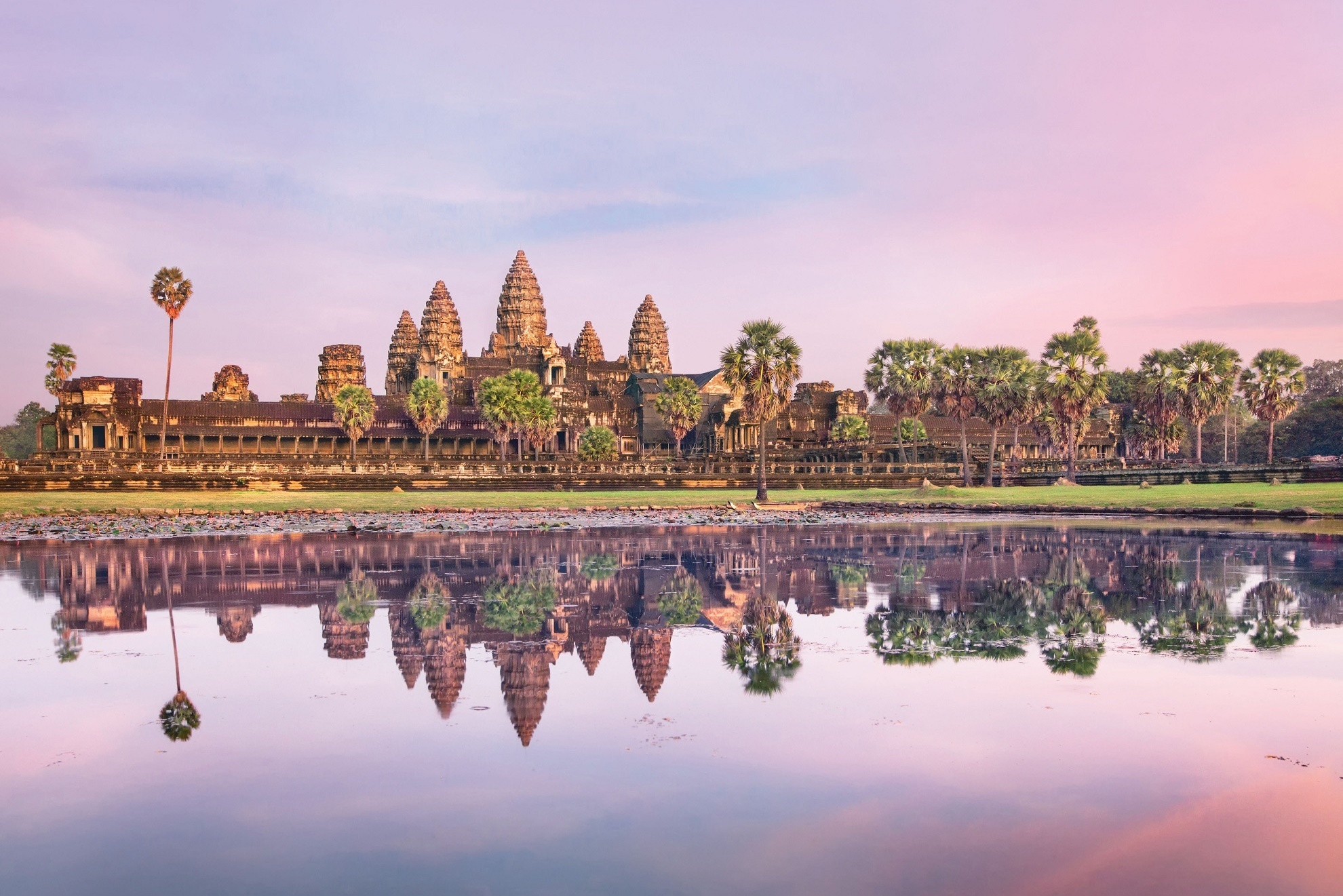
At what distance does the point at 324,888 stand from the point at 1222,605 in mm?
13731

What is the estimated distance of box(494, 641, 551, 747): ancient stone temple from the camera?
31.1 feet

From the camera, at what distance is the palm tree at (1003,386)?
75.5 meters

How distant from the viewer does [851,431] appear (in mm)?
119438

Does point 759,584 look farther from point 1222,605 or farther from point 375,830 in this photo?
point 375,830

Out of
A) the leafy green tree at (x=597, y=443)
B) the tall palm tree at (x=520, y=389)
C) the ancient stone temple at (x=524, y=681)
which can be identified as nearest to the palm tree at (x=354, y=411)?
the tall palm tree at (x=520, y=389)

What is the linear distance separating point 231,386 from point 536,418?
67.1 meters

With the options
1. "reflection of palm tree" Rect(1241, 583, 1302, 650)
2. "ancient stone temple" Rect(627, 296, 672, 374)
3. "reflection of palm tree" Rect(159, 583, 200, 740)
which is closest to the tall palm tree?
"ancient stone temple" Rect(627, 296, 672, 374)

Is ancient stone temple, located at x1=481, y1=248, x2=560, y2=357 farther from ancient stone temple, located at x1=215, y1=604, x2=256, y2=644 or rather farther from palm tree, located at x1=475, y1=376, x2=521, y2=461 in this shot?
ancient stone temple, located at x1=215, y1=604, x2=256, y2=644

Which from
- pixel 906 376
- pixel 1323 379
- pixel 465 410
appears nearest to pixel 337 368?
pixel 465 410

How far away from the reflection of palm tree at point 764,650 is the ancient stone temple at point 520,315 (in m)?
137

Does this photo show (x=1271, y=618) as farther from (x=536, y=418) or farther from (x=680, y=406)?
(x=680, y=406)

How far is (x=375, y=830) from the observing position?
688 centimetres

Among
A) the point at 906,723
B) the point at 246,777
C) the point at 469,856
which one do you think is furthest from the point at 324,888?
the point at 906,723

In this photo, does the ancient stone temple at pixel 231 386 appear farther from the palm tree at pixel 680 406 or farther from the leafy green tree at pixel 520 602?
the leafy green tree at pixel 520 602
